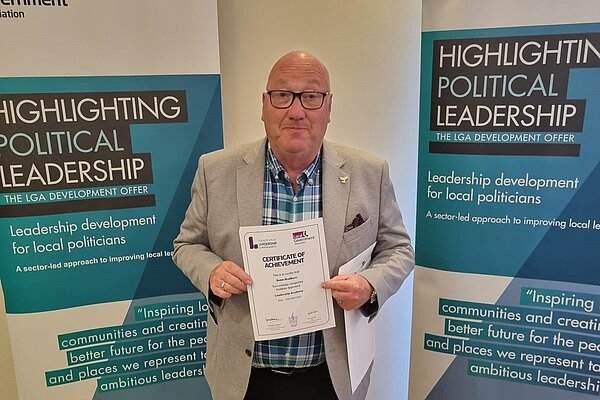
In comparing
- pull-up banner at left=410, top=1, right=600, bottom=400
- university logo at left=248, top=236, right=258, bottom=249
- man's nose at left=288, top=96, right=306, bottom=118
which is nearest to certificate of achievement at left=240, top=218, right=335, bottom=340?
university logo at left=248, top=236, right=258, bottom=249

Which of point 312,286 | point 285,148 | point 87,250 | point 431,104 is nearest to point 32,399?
point 87,250

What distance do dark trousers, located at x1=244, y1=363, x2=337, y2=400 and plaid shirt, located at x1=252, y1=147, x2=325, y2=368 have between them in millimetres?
42

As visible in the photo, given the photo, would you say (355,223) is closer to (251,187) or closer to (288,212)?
(288,212)

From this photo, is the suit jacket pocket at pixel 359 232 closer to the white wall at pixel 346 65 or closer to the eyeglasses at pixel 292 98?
the eyeglasses at pixel 292 98

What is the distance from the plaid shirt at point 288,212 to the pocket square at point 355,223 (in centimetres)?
10

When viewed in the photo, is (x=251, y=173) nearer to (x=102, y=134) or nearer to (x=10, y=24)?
(x=102, y=134)

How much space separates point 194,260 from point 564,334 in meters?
1.52

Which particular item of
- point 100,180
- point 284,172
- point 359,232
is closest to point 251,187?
point 284,172

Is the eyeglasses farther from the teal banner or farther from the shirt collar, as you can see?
the teal banner

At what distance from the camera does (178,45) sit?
1836 millimetres

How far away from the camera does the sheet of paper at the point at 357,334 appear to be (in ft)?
4.64

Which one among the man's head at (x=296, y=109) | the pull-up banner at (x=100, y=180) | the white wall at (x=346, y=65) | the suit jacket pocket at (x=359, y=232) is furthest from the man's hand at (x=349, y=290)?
the white wall at (x=346, y=65)

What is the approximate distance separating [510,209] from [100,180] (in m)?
1.69

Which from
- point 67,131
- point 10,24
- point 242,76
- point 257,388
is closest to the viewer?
point 257,388
